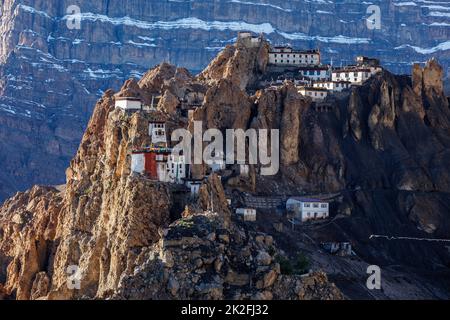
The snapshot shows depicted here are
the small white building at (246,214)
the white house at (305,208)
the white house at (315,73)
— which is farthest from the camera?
the white house at (315,73)

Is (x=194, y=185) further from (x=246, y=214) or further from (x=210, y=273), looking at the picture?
(x=210, y=273)

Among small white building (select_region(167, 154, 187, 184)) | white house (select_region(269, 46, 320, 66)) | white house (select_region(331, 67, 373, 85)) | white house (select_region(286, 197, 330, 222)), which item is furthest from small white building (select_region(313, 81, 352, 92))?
small white building (select_region(167, 154, 187, 184))

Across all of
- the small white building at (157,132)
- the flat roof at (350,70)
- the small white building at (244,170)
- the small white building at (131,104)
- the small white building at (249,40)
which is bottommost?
the small white building at (244,170)

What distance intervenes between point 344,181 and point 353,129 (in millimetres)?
8686

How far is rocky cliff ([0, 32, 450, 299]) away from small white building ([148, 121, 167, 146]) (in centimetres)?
93

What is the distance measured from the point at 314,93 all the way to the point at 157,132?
29238mm

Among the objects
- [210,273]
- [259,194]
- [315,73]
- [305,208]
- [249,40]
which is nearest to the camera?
[210,273]

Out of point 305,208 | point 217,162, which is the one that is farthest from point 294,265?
point 217,162

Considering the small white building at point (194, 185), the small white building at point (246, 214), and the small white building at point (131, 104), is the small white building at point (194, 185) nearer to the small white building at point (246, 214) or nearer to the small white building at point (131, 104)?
the small white building at point (246, 214)

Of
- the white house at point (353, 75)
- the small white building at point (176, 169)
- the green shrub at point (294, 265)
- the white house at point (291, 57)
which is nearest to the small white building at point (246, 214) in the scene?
the small white building at point (176, 169)

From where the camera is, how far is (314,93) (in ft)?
597

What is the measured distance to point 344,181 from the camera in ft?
575

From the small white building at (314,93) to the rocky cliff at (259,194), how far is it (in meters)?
1.56

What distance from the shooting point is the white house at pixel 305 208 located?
165m
